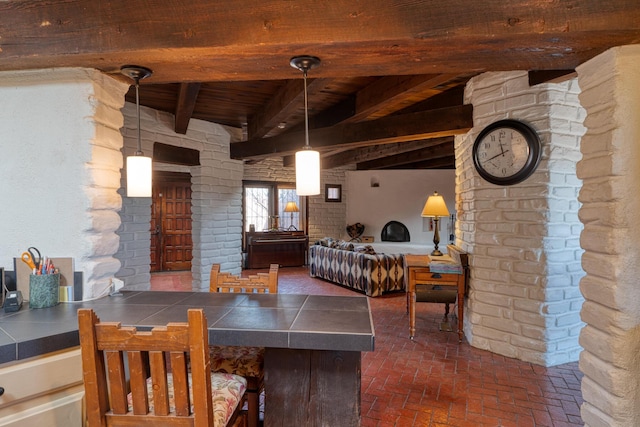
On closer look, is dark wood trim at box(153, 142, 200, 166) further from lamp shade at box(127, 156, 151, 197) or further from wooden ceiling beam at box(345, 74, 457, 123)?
lamp shade at box(127, 156, 151, 197)

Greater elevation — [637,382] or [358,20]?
[358,20]

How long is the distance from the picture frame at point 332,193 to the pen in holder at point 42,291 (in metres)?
6.57

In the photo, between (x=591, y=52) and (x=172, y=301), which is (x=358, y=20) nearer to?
(x=591, y=52)

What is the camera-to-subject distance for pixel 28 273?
1.69m

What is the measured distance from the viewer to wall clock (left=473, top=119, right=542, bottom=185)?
2629mm

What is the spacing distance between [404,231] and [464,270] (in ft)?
16.7

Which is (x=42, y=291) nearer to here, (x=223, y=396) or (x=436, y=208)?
(x=223, y=396)

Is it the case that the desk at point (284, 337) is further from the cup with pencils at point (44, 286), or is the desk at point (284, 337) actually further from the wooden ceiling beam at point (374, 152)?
Answer: the wooden ceiling beam at point (374, 152)

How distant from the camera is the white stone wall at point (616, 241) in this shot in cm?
139

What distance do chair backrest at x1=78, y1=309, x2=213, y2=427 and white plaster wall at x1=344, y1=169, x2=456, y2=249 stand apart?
23.5ft

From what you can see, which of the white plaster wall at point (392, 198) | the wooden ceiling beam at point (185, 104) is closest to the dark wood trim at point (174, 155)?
the wooden ceiling beam at point (185, 104)

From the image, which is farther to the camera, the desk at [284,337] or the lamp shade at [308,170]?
the lamp shade at [308,170]

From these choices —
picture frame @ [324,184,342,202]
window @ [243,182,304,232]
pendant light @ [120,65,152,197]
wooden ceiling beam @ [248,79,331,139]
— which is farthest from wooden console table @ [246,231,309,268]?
pendant light @ [120,65,152,197]

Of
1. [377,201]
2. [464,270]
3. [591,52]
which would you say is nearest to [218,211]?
[464,270]
